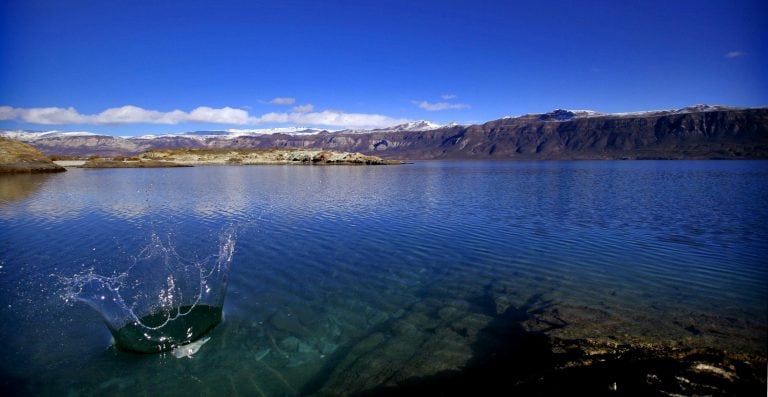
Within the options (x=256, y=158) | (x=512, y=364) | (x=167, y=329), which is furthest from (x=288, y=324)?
(x=256, y=158)

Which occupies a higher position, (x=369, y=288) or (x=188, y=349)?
(x=369, y=288)

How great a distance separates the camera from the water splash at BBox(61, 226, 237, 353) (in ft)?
36.6

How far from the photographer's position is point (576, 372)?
8047mm

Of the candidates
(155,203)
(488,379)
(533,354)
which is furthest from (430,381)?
(155,203)

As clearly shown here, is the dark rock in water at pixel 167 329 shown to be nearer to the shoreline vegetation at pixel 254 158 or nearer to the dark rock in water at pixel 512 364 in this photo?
the dark rock in water at pixel 512 364

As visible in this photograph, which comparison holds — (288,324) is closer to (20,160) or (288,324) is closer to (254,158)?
(20,160)

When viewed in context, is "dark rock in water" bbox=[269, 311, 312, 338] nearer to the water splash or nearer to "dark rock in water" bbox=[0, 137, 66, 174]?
the water splash

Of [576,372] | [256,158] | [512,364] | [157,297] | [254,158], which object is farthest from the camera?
[256,158]

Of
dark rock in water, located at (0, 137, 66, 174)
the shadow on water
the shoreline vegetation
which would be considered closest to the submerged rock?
the shadow on water

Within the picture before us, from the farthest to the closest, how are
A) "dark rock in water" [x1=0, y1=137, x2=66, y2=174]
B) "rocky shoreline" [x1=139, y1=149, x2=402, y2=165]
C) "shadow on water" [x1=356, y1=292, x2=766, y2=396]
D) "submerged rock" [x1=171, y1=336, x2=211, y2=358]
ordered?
1. "rocky shoreline" [x1=139, y1=149, x2=402, y2=165]
2. "dark rock in water" [x1=0, y1=137, x2=66, y2=174]
3. "submerged rock" [x1=171, y1=336, x2=211, y2=358]
4. "shadow on water" [x1=356, y1=292, x2=766, y2=396]

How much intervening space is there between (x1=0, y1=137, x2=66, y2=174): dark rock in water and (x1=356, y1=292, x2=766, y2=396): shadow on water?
105480 millimetres

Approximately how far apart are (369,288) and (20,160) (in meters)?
106

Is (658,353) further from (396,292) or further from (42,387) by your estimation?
(42,387)

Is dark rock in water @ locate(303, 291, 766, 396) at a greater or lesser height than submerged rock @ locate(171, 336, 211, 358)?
greater
